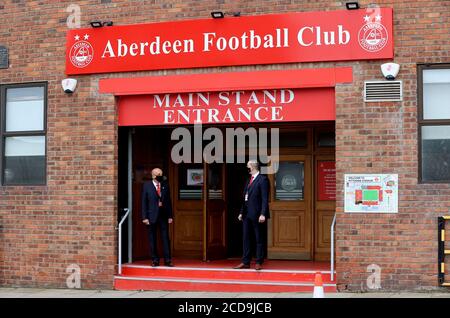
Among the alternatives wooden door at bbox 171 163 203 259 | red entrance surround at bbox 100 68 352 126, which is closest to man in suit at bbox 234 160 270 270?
red entrance surround at bbox 100 68 352 126

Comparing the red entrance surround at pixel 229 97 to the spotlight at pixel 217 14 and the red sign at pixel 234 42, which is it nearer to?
the red sign at pixel 234 42

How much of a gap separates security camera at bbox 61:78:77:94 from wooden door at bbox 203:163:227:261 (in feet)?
9.29

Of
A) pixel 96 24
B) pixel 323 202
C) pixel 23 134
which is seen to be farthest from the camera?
pixel 323 202

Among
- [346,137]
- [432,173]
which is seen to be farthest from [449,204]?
[346,137]

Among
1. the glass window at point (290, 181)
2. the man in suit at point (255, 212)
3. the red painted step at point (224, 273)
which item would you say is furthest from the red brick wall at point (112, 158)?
the glass window at point (290, 181)

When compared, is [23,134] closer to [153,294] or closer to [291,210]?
[153,294]

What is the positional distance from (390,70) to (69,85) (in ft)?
17.6

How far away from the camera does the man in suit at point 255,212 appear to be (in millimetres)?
11859

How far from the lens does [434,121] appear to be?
35.9 ft

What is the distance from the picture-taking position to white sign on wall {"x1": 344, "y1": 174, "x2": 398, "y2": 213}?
11.0 metres

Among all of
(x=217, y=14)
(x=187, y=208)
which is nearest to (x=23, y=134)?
(x=187, y=208)

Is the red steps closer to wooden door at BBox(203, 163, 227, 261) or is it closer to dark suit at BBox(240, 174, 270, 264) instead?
dark suit at BBox(240, 174, 270, 264)

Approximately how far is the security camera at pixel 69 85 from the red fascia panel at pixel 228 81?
1.56ft

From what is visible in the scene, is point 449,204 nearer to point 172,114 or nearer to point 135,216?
point 172,114
